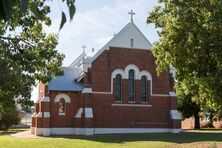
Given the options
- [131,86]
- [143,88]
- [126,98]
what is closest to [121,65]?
[131,86]

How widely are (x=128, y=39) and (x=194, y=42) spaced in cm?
2450

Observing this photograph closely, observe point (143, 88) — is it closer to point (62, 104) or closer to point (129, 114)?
point (129, 114)

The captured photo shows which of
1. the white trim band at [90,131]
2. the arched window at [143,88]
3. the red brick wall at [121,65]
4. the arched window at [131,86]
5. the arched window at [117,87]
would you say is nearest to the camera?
the white trim band at [90,131]

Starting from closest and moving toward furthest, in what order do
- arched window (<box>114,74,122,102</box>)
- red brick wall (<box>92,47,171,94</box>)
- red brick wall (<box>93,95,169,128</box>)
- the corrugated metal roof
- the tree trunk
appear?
red brick wall (<box>93,95,169,128</box>) → the corrugated metal roof → red brick wall (<box>92,47,171,94</box>) → arched window (<box>114,74,122,102</box>) → the tree trunk

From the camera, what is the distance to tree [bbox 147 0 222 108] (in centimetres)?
1933

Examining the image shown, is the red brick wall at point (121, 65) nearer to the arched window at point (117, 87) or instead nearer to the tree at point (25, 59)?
the arched window at point (117, 87)

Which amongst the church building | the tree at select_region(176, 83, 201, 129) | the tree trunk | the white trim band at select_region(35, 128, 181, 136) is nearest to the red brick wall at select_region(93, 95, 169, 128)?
the church building

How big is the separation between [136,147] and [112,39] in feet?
66.6

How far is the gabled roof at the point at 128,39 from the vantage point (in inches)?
1730

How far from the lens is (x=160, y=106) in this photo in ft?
150

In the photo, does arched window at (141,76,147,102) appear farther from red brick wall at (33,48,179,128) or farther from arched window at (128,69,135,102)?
arched window at (128,69,135,102)

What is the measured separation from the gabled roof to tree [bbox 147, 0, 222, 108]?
21386 millimetres

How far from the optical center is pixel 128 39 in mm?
44344

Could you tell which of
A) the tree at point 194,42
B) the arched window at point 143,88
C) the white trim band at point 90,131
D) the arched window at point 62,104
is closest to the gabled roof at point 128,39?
the arched window at point 143,88
